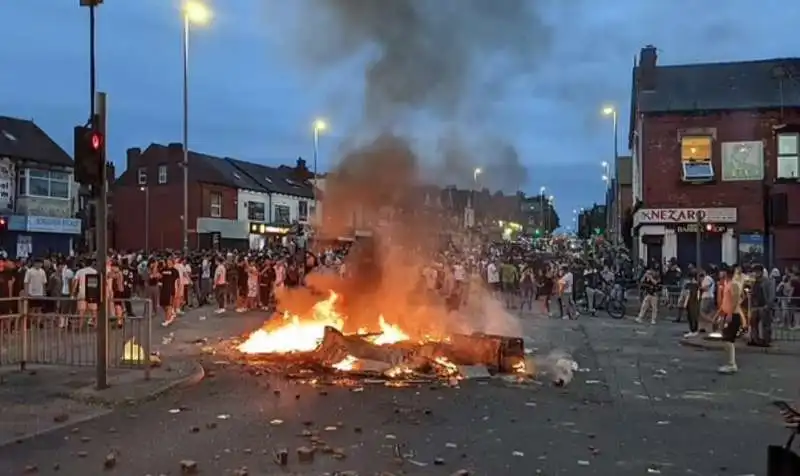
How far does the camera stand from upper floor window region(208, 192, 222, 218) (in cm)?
5053

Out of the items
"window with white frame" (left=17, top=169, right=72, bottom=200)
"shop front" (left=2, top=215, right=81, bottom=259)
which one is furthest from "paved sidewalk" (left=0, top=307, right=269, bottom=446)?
"window with white frame" (left=17, top=169, right=72, bottom=200)

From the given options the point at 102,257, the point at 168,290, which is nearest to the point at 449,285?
the point at 168,290

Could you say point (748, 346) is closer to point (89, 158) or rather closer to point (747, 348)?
point (747, 348)

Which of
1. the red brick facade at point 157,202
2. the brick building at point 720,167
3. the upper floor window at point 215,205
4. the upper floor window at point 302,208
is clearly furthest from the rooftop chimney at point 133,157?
the brick building at point 720,167

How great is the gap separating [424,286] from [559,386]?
907 cm

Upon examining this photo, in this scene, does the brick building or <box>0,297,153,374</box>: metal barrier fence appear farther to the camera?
the brick building

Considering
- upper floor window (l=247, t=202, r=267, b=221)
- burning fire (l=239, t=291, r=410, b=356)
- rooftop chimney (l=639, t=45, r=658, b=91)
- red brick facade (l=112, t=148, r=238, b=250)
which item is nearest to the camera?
burning fire (l=239, t=291, r=410, b=356)

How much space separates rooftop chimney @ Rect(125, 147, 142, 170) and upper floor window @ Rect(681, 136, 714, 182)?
120ft

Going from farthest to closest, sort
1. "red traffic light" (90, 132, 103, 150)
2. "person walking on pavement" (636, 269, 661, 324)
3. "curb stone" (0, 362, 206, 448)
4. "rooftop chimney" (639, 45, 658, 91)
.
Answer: "rooftop chimney" (639, 45, 658, 91) < "person walking on pavement" (636, 269, 661, 324) < "red traffic light" (90, 132, 103, 150) < "curb stone" (0, 362, 206, 448)

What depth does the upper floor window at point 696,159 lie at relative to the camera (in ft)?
97.0

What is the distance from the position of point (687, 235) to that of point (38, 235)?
29.5m

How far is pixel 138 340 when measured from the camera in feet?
38.4

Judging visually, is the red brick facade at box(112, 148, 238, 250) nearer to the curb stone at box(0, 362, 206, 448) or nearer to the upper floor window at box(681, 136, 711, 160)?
the upper floor window at box(681, 136, 711, 160)

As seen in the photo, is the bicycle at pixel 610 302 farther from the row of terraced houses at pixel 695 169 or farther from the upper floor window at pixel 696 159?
the upper floor window at pixel 696 159
